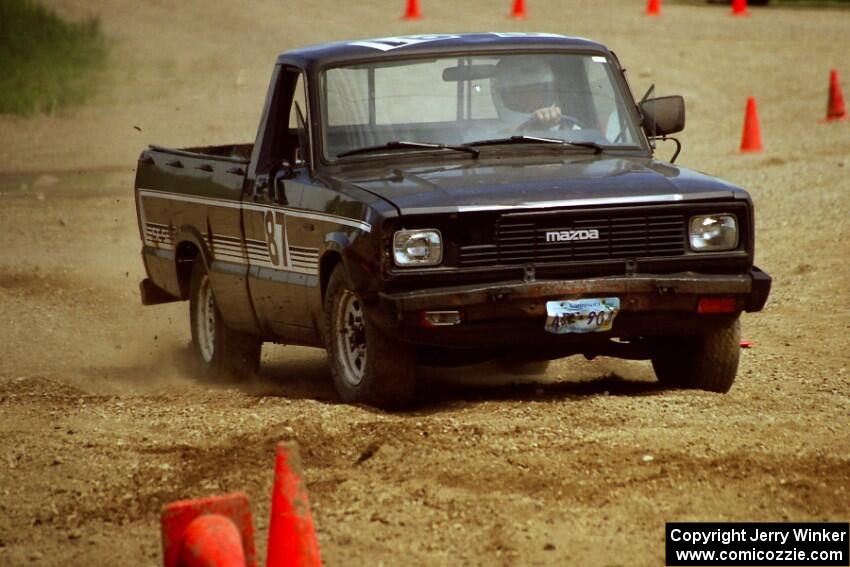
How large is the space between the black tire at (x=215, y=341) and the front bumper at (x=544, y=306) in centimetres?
274

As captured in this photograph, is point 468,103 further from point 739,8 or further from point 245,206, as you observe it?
point 739,8

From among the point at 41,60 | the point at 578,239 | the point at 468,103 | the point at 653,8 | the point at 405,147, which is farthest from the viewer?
the point at 653,8

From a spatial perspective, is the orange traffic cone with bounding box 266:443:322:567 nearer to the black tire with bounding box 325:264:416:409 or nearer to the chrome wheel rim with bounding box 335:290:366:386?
the black tire with bounding box 325:264:416:409

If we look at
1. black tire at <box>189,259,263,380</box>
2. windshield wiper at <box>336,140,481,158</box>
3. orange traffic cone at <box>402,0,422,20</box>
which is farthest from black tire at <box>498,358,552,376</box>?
orange traffic cone at <box>402,0,422,20</box>

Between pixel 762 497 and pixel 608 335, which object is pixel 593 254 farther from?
pixel 762 497

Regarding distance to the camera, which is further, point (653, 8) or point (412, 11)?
point (653, 8)

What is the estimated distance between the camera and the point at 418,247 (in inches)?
320

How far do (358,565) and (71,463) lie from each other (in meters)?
1.97

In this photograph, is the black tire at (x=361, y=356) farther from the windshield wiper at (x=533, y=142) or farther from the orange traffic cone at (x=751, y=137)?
the orange traffic cone at (x=751, y=137)

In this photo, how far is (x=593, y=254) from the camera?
8.34m

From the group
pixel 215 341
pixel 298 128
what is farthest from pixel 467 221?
pixel 215 341

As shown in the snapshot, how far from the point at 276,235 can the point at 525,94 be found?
4.93 feet

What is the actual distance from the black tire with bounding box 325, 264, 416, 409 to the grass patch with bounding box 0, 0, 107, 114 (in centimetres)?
1840

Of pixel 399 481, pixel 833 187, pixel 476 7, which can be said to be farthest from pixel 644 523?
pixel 476 7
